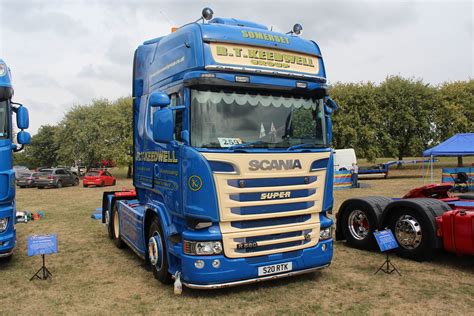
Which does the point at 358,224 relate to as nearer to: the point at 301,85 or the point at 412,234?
the point at 412,234

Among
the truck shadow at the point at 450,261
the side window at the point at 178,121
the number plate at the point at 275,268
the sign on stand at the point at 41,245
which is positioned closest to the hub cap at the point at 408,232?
the truck shadow at the point at 450,261

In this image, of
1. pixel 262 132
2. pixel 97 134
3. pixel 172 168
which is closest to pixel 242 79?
pixel 262 132

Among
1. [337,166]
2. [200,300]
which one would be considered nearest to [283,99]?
[200,300]

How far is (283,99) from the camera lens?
5.73 metres

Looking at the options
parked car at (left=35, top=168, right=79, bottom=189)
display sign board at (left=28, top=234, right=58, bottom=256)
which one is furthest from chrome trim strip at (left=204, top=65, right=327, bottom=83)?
parked car at (left=35, top=168, right=79, bottom=189)

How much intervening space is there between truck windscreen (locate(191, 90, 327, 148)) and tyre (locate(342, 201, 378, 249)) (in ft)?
8.70

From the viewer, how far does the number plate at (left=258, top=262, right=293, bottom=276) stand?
5359 mm

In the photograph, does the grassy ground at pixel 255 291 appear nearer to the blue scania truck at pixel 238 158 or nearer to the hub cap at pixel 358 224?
the blue scania truck at pixel 238 158

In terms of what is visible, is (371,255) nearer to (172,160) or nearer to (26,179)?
(172,160)

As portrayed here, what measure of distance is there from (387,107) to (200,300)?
3583 centimetres

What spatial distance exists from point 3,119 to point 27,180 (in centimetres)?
2603

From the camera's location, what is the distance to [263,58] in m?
5.62

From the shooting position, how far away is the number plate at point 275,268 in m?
5.36

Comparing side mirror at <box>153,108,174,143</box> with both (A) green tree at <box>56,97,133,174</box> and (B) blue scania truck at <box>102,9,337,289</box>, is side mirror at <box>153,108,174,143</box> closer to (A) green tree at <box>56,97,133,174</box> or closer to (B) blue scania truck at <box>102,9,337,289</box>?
(B) blue scania truck at <box>102,9,337,289</box>
